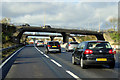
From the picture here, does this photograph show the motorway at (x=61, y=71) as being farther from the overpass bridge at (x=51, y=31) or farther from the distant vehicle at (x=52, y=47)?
the overpass bridge at (x=51, y=31)

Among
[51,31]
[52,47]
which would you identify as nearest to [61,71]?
[52,47]

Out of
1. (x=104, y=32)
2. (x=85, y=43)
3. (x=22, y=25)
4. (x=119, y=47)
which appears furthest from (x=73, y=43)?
(x=104, y=32)

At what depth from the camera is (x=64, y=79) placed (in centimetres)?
753

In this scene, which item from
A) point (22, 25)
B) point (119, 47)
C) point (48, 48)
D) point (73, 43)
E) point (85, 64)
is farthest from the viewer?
point (22, 25)

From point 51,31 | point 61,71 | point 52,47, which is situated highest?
point 51,31

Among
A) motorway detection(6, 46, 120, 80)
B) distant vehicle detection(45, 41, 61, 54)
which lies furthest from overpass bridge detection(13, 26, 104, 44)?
motorway detection(6, 46, 120, 80)

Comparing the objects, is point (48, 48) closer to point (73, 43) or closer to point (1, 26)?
point (73, 43)

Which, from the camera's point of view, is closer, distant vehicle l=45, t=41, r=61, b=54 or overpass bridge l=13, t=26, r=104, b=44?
distant vehicle l=45, t=41, r=61, b=54

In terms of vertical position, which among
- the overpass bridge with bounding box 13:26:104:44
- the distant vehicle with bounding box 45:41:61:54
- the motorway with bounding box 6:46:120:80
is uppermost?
the overpass bridge with bounding box 13:26:104:44

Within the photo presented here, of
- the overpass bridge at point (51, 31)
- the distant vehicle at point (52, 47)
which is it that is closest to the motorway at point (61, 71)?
the distant vehicle at point (52, 47)

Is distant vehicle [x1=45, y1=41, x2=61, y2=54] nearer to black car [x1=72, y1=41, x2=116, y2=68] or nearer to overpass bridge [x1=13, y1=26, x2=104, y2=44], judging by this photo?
black car [x1=72, y1=41, x2=116, y2=68]

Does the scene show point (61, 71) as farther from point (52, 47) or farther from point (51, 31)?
point (51, 31)

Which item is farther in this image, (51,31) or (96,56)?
(51,31)

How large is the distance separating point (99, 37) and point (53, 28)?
74.4 feet
